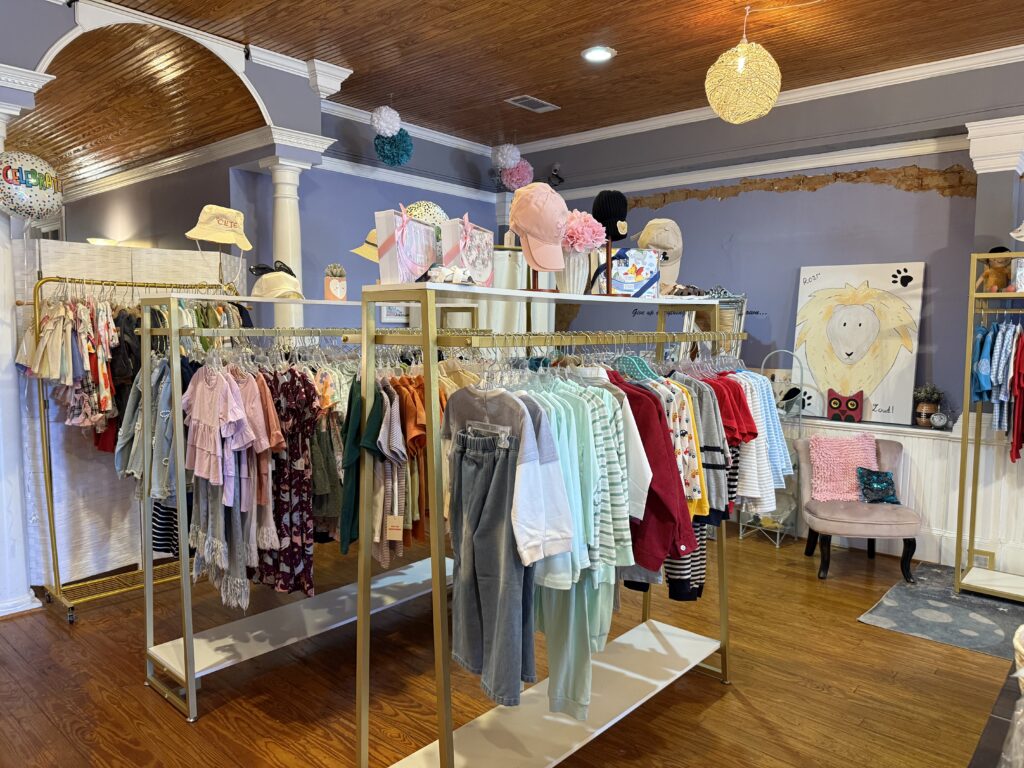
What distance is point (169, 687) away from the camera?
9.78 ft

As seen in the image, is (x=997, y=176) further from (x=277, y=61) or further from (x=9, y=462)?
(x=9, y=462)

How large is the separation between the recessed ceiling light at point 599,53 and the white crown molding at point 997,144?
216cm

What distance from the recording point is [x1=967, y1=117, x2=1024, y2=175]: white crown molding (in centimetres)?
410

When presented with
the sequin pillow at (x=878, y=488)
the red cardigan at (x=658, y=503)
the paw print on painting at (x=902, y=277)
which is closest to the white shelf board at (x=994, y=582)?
the sequin pillow at (x=878, y=488)

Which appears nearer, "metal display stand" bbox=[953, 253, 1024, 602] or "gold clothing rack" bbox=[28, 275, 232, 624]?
"gold clothing rack" bbox=[28, 275, 232, 624]

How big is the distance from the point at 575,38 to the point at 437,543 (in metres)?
3.20

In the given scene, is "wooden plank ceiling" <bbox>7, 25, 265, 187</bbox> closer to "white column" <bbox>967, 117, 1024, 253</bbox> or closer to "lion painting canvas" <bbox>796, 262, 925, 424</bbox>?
"lion painting canvas" <bbox>796, 262, 925, 424</bbox>

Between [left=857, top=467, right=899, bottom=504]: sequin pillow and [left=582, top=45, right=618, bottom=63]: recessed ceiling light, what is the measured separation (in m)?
3.04

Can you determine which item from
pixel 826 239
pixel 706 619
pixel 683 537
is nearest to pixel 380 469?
pixel 683 537

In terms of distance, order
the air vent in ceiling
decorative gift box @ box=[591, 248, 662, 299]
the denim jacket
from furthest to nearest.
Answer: the air vent in ceiling < the denim jacket < decorative gift box @ box=[591, 248, 662, 299]

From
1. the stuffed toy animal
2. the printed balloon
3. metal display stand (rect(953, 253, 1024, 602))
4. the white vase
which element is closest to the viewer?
the white vase

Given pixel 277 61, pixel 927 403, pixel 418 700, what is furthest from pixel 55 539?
pixel 927 403

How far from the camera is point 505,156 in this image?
5.93 meters

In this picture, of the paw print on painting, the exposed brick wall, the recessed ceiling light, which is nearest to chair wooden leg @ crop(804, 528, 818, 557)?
the paw print on painting
